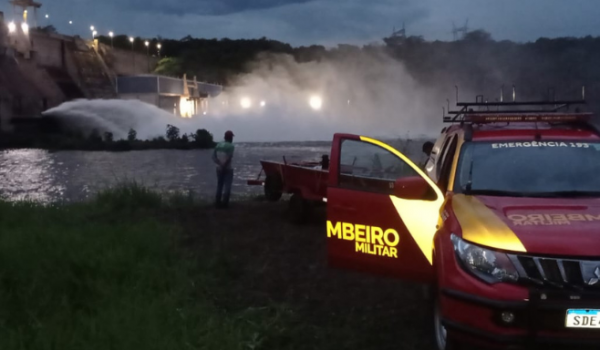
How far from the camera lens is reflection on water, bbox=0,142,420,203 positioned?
19.8m

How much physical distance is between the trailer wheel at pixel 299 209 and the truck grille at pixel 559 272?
22.7 feet

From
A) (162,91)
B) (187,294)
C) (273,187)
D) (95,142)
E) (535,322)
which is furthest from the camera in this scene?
(162,91)

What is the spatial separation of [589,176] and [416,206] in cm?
139

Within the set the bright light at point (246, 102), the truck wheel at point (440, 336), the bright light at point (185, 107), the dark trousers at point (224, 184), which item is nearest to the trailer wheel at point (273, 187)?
the dark trousers at point (224, 184)

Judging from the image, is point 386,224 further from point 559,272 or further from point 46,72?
point 46,72

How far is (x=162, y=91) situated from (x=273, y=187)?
57004 mm

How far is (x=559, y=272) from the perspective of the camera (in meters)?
3.80

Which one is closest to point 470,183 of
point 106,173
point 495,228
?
point 495,228

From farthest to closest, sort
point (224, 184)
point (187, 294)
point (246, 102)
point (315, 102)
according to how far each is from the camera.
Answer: point (246, 102), point (315, 102), point (224, 184), point (187, 294)

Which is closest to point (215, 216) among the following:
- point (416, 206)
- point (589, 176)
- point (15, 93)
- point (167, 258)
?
point (167, 258)

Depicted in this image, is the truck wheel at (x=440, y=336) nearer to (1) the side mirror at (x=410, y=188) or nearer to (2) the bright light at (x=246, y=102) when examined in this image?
(1) the side mirror at (x=410, y=188)

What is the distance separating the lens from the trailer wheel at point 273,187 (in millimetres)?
11961

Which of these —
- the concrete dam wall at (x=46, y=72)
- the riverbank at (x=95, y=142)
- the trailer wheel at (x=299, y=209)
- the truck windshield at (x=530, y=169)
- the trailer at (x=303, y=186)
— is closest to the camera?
the truck windshield at (x=530, y=169)

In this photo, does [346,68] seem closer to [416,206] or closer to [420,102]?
[420,102]
